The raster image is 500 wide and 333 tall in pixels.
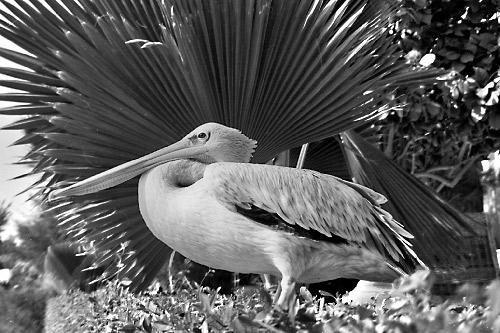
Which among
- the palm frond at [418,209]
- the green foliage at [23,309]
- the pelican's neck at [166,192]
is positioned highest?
the pelican's neck at [166,192]

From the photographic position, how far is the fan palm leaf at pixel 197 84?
13.5 feet

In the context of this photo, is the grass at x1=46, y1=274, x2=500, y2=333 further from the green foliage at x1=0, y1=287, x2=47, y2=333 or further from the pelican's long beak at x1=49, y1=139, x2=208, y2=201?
the green foliage at x1=0, y1=287, x2=47, y2=333

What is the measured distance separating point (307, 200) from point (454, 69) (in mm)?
3502

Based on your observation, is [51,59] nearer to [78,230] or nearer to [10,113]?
[10,113]

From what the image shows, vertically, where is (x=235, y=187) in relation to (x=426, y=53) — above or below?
below

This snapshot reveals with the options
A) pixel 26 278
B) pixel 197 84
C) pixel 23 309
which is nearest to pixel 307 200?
pixel 197 84

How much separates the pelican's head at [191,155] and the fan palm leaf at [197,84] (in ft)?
Result: 2.35

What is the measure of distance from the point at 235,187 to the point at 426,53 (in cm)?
386

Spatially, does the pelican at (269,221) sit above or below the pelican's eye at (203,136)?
below

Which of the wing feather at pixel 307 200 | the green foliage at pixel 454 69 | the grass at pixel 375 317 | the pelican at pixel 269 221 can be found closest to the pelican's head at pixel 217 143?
the pelican at pixel 269 221

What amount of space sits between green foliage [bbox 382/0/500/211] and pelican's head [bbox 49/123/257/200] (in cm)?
278

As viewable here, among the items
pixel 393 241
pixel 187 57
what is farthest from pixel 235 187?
pixel 187 57

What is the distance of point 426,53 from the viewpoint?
6.47 metres

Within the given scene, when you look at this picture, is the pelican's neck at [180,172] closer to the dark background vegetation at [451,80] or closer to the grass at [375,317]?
the grass at [375,317]
